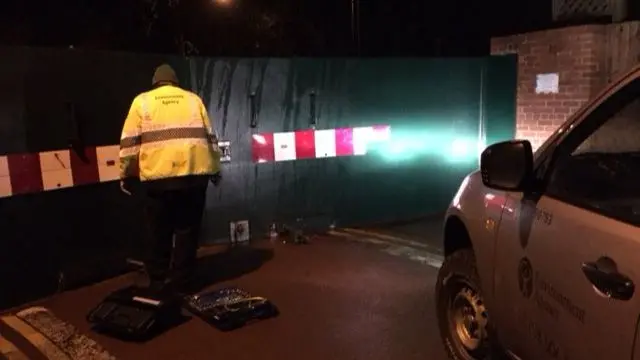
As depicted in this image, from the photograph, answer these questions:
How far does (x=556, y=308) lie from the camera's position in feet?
8.33

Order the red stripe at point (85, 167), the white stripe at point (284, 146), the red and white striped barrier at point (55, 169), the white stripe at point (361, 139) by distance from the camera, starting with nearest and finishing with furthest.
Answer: the red and white striped barrier at point (55, 169) < the red stripe at point (85, 167) < the white stripe at point (284, 146) < the white stripe at point (361, 139)

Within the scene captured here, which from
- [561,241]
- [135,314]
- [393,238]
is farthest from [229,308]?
[561,241]

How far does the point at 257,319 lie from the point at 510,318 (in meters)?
2.41

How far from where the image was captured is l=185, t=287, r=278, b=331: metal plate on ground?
481 cm

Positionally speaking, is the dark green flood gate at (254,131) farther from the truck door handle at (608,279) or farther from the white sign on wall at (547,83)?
the truck door handle at (608,279)

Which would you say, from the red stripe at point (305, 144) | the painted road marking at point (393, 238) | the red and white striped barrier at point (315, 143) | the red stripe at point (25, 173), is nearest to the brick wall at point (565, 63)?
the red and white striped barrier at point (315, 143)

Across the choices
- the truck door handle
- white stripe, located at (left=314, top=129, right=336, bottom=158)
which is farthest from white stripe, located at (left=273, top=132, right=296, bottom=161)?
the truck door handle

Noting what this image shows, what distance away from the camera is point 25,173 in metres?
5.20

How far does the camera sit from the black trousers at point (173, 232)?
212 inches

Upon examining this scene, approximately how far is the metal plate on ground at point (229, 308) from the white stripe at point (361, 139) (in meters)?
2.79

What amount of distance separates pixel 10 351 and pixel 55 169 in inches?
59.1

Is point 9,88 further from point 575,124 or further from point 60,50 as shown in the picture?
point 575,124

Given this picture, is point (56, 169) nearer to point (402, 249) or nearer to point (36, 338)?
point (36, 338)

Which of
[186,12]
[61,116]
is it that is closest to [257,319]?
[61,116]
